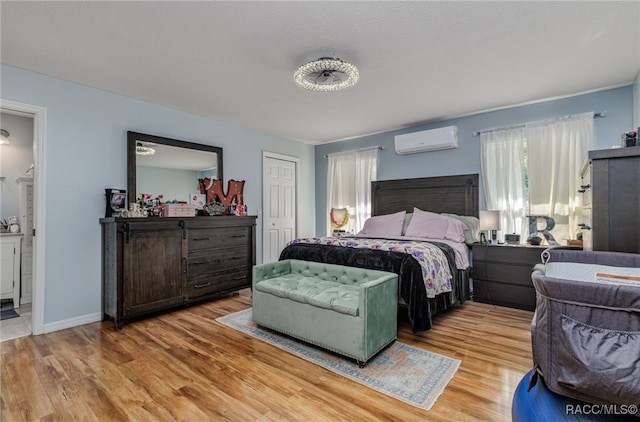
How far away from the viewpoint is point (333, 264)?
3.14 metres

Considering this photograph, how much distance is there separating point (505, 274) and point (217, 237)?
3517 millimetres

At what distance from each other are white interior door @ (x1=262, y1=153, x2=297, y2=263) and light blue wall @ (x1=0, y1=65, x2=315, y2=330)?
1924mm

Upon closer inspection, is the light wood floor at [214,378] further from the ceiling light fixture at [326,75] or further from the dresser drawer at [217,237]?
the ceiling light fixture at [326,75]

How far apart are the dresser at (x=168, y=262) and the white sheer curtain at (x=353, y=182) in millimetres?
2052

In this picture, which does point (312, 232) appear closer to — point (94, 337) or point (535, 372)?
point (94, 337)

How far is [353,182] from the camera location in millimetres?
5539

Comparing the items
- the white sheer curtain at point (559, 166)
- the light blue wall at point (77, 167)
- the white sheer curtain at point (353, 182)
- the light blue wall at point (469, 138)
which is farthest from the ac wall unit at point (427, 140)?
the light blue wall at point (77, 167)

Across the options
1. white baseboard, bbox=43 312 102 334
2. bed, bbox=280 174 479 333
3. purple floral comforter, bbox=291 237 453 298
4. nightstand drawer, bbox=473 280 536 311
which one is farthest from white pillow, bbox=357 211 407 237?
white baseboard, bbox=43 312 102 334

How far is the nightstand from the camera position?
3.40 meters

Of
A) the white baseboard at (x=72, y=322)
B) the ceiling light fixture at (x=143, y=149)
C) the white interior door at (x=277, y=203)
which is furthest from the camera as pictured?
the white interior door at (x=277, y=203)

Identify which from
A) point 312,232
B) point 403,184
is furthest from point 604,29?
point 312,232

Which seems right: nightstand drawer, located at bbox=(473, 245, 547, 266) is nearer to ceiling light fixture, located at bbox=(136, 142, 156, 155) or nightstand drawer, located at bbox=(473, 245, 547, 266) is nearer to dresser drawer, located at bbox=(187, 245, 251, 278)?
dresser drawer, located at bbox=(187, 245, 251, 278)

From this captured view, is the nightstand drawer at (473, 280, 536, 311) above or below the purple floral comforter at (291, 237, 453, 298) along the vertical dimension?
below

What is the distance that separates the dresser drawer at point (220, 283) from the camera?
3635mm
